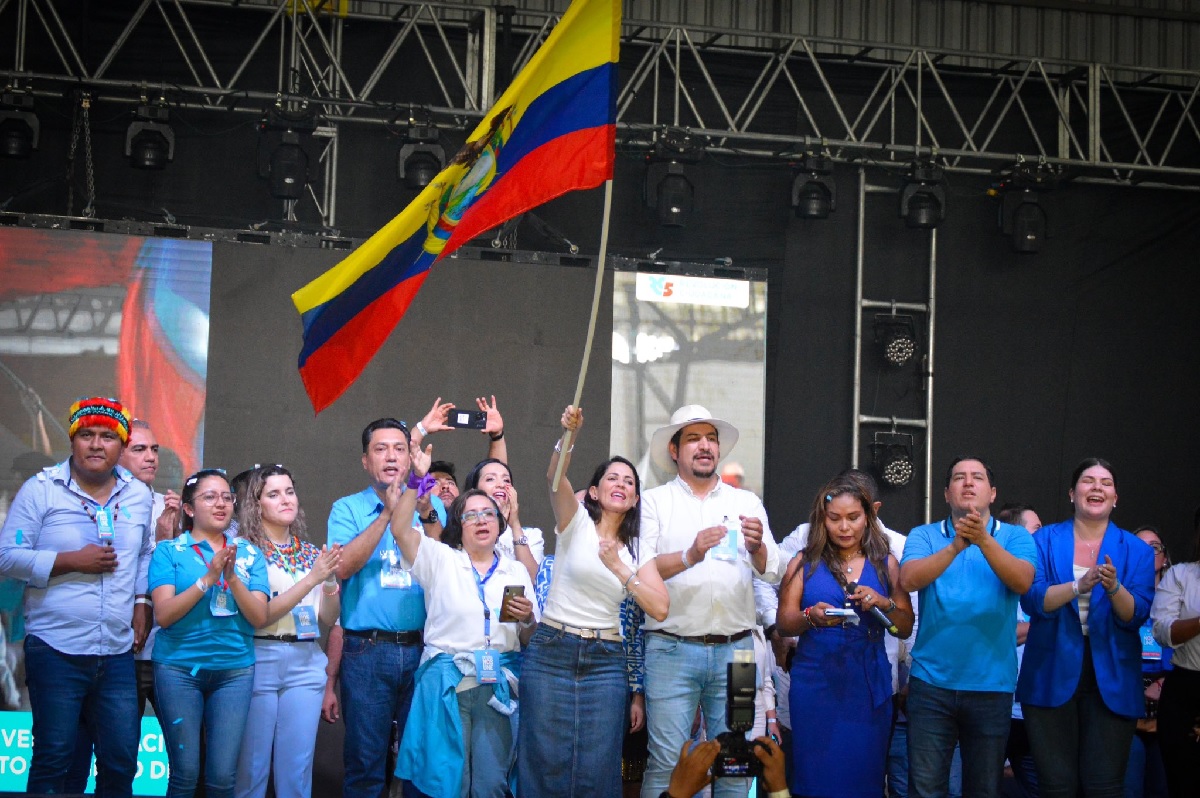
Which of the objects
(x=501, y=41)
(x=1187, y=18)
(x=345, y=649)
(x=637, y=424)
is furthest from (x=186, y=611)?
(x=1187, y=18)

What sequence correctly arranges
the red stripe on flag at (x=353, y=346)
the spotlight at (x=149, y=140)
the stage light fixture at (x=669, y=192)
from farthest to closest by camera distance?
the stage light fixture at (x=669, y=192)
the spotlight at (x=149, y=140)
the red stripe on flag at (x=353, y=346)

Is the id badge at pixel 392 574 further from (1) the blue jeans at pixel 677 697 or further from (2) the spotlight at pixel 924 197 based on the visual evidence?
(2) the spotlight at pixel 924 197

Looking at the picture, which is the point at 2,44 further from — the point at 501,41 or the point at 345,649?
the point at 345,649

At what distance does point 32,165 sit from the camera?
9.00m

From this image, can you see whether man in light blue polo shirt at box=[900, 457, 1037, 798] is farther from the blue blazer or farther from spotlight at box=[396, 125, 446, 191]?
spotlight at box=[396, 125, 446, 191]

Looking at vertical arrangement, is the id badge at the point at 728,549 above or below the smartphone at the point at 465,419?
below

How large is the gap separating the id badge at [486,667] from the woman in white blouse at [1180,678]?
261 centimetres

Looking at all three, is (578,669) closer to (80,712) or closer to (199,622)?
(199,622)

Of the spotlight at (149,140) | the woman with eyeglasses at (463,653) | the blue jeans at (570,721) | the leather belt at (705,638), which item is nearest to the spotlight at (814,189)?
the spotlight at (149,140)

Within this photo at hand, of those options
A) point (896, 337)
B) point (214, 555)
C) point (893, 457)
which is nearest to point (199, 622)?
point (214, 555)

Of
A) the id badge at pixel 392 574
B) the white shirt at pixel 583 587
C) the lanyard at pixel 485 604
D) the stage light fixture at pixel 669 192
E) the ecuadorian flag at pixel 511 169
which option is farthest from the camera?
the stage light fixture at pixel 669 192

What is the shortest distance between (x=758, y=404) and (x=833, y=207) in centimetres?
159

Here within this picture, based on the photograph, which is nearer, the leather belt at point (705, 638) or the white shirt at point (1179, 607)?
the leather belt at point (705, 638)

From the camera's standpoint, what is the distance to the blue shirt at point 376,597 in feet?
17.3
